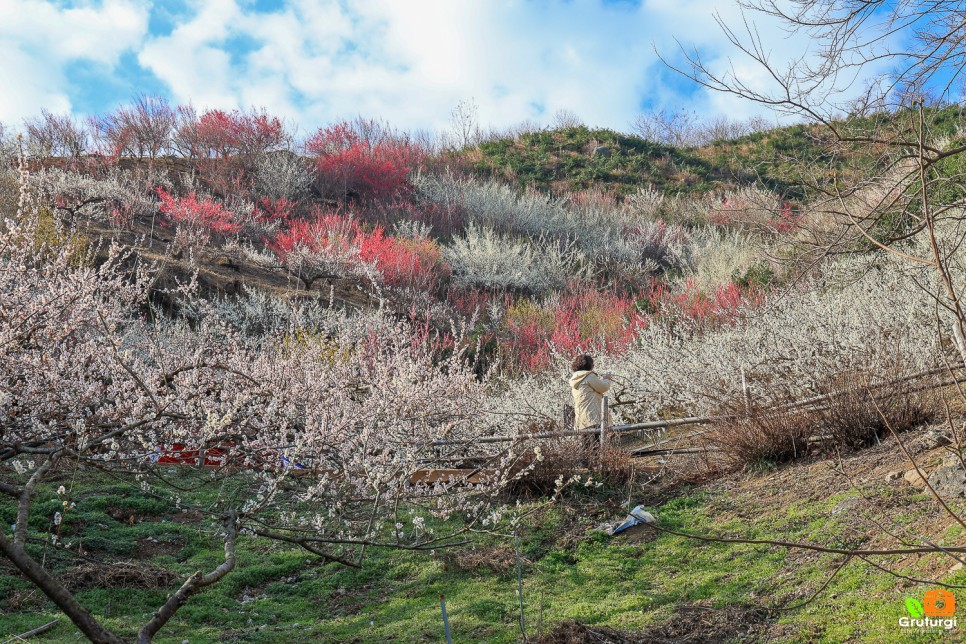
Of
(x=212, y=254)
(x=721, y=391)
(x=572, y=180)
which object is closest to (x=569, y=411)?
(x=721, y=391)

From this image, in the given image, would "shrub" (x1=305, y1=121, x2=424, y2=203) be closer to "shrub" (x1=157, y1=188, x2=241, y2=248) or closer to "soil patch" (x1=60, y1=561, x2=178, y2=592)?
"shrub" (x1=157, y1=188, x2=241, y2=248)

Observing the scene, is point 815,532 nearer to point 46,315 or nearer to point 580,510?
point 580,510

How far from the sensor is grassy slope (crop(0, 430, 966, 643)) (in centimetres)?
342

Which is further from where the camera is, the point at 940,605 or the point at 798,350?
the point at 798,350

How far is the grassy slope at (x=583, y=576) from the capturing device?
342cm

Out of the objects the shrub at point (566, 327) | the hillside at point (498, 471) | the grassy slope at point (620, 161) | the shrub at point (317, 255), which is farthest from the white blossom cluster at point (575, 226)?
the hillside at point (498, 471)

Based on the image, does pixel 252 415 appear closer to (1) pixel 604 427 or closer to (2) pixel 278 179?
(1) pixel 604 427

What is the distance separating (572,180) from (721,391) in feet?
71.9

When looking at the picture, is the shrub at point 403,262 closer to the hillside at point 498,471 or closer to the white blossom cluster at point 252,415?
the hillside at point 498,471

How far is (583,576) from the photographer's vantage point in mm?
4527

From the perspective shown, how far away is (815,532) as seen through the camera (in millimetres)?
4262

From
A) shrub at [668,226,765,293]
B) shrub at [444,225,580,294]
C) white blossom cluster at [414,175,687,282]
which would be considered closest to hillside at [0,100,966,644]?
shrub at [668,226,765,293]

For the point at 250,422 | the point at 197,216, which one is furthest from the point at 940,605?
the point at 197,216

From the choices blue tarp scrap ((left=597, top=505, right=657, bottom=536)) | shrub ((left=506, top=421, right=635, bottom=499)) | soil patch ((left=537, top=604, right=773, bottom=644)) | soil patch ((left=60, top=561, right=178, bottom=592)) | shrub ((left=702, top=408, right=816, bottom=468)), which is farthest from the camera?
shrub ((left=506, top=421, right=635, bottom=499))
